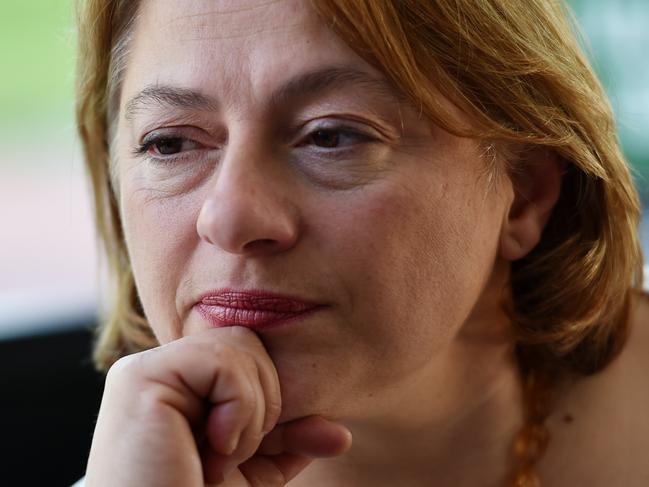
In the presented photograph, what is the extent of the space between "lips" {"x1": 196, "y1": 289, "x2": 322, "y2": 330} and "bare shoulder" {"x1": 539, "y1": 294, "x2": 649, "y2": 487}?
542mm

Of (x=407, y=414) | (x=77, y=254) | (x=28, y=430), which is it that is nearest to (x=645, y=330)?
(x=407, y=414)

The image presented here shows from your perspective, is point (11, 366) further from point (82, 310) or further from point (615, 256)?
point (615, 256)

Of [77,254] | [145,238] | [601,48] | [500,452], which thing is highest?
[601,48]

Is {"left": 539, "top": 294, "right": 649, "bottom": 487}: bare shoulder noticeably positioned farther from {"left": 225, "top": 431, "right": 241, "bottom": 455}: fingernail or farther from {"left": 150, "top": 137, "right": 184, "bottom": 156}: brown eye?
{"left": 150, "top": 137, "right": 184, "bottom": 156}: brown eye

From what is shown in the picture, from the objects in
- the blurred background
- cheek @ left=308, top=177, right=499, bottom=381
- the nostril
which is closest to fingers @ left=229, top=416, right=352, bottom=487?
cheek @ left=308, top=177, right=499, bottom=381

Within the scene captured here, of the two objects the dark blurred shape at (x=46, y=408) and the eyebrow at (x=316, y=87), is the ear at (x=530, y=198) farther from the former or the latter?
the dark blurred shape at (x=46, y=408)

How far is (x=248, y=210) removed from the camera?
0.99 meters

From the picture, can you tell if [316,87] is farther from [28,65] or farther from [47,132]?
[47,132]

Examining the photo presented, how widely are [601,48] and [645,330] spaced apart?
1766 millimetres

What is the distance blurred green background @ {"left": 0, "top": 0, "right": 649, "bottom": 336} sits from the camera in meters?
2.75

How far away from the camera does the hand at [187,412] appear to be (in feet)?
3.10

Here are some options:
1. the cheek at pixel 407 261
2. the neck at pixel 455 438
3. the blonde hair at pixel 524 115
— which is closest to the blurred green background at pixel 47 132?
the blonde hair at pixel 524 115

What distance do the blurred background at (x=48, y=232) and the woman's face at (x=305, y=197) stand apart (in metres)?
0.62

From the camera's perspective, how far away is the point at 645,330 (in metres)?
1.50
